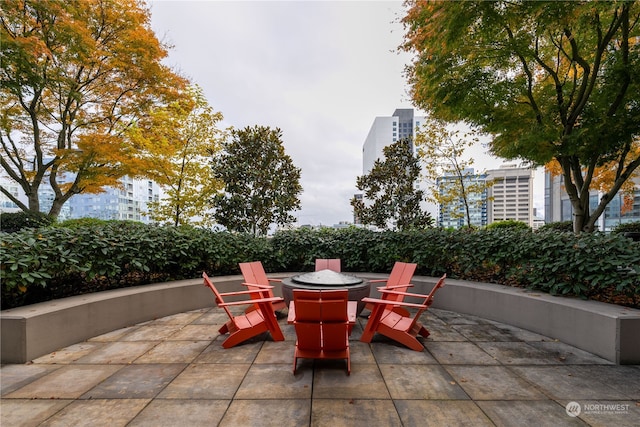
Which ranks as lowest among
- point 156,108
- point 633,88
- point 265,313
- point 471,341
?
point 471,341

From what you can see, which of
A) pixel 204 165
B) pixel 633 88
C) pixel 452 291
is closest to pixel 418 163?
pixel 633 88

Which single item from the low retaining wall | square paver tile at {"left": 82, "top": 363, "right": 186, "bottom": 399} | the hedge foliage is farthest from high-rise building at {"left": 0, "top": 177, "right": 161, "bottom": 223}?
square paver tile at {"left": 82, "top": 363, "right": 186, "bottom": 399}

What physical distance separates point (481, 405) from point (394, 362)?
101cm

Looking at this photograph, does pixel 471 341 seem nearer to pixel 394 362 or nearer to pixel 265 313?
pixel 394 362

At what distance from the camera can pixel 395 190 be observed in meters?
11.6

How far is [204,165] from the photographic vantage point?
10508 mm

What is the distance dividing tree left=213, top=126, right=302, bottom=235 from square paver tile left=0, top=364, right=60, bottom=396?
7.41 metres

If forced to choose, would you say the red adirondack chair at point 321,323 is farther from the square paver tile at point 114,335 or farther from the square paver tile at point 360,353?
the square paver tile at point 114,335

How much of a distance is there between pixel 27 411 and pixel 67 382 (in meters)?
0.50

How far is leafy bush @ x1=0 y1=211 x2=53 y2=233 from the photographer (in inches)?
415

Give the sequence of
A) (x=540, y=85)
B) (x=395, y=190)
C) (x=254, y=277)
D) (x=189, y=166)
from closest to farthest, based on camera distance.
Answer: (x=254, y=277), (x=540, y=85), (x=189, y=166), (x=395, y=190)

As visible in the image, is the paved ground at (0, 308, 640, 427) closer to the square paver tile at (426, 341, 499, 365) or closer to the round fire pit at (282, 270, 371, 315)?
the square paver tile at (426, 341, 499, 365)

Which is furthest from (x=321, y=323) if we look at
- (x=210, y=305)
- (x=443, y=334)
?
(x=210, y=305)

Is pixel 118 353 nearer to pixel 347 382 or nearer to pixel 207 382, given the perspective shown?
Answer: pixel 207 382
